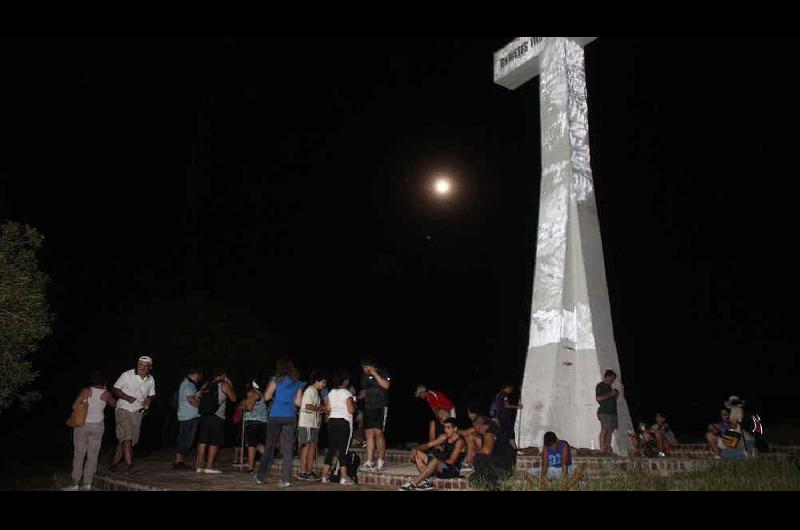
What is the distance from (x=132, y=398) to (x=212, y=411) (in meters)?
1.00

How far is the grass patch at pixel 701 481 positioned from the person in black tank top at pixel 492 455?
0.10 m

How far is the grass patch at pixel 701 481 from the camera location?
22.1 feet

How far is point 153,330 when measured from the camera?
1473 centimetres

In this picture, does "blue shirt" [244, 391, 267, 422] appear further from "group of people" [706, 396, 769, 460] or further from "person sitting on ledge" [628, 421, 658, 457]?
"group of people" [706, 396, 769, 460]

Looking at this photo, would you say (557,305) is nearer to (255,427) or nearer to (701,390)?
(255,427)

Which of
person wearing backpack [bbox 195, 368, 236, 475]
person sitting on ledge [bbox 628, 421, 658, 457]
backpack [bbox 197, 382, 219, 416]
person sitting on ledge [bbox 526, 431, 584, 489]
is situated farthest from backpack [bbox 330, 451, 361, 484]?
A: person sitting on ledge [bbox 628, 421, 658, 457]

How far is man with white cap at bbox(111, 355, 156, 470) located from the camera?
798 cm

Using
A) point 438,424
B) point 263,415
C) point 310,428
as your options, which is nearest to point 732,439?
point 438,424

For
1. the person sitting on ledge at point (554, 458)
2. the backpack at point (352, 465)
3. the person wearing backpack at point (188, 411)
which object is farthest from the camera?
the person wearing backpack at point (188, 411)

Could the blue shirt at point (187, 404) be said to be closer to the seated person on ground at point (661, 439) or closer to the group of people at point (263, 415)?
the group of people at point (263, 415)

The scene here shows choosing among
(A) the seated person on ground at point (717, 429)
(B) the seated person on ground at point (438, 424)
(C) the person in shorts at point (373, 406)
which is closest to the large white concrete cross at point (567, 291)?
(A) the seated person on ground at point (717, 429)

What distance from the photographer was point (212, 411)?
26.7 feet

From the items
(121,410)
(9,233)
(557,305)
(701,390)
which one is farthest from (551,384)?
(701,390)

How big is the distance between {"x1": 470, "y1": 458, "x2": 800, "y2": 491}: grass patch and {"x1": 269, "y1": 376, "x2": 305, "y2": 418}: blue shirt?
2235 mm
